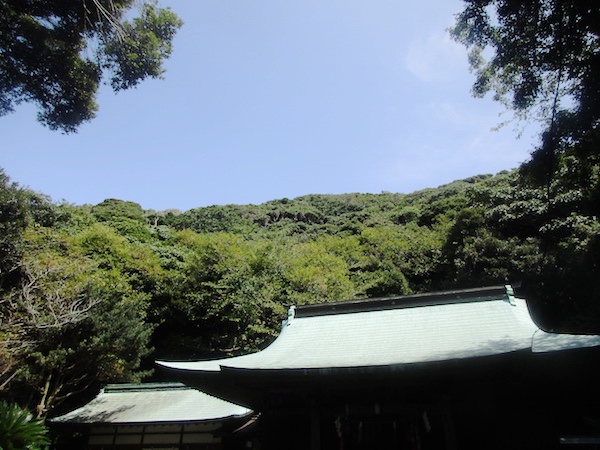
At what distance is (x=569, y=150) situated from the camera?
780 cm

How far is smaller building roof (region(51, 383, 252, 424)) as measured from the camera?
443 inches

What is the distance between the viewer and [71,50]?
31.6 ft

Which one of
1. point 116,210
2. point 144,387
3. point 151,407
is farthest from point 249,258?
point 116,210

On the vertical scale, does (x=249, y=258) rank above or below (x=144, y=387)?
above

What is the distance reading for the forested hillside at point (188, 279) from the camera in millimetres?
13633

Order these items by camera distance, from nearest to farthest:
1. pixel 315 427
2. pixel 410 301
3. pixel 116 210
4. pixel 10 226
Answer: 1. pixel 315 427
2. pixel 410 301
3. pixel 10 226
4. pixel 116 210

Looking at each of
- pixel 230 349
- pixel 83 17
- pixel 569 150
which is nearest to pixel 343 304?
pixel 569 150

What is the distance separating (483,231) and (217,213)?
123 feet

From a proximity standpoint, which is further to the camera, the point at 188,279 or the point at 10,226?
the point at 188,279

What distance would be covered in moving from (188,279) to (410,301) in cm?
1707

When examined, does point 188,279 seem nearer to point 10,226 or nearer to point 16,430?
point 10,226

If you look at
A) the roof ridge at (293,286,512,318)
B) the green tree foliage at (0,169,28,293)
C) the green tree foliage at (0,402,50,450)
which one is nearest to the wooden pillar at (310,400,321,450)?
the roof ridge at (293,286,512,318)

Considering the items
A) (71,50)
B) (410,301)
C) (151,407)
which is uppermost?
(71,50)

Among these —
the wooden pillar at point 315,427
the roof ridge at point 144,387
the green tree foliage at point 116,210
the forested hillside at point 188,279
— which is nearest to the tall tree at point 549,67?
the wooden pillar at point 315,427
